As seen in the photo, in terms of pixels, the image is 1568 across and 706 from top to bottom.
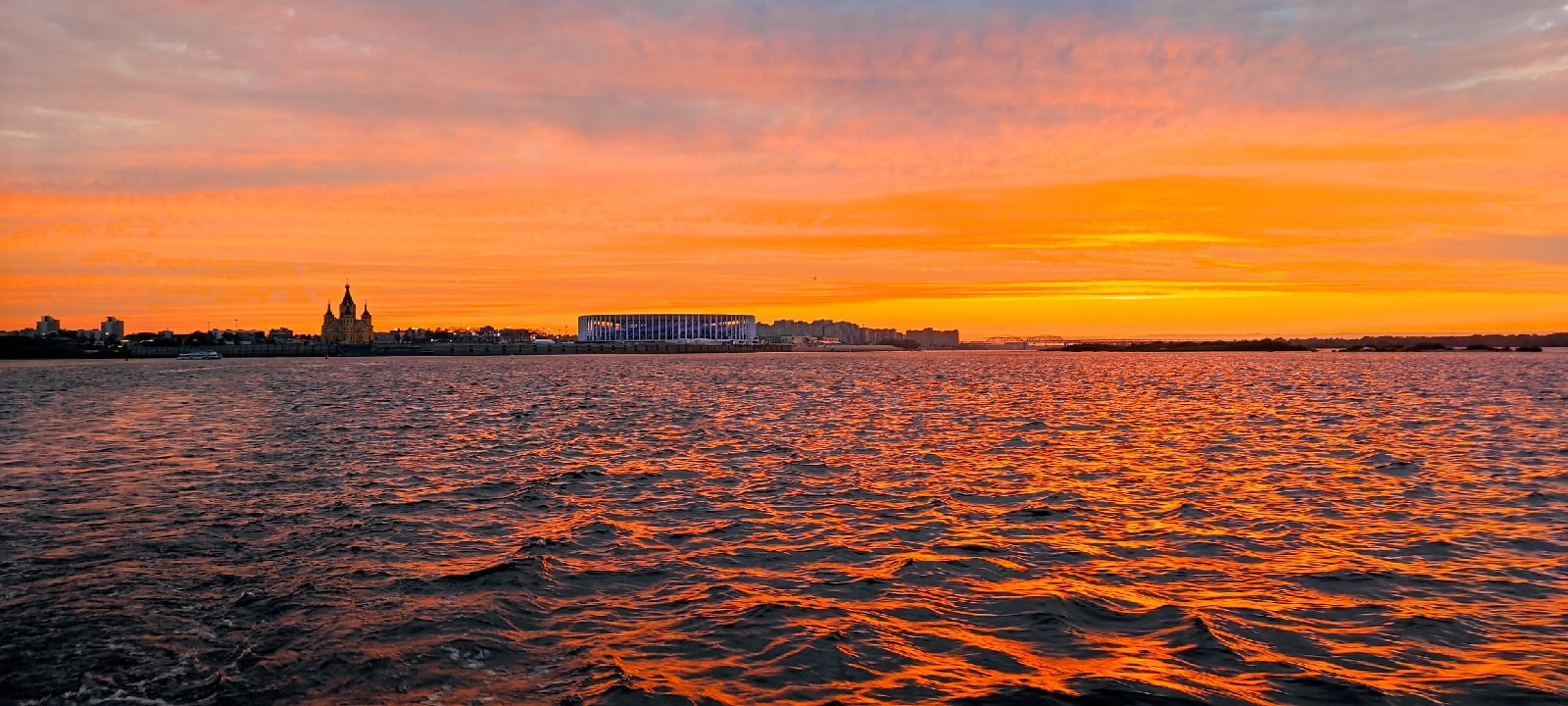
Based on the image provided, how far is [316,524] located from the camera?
963 inches

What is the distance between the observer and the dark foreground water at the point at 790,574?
13133mm

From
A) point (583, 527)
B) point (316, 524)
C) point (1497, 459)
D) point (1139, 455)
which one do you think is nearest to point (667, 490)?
point (583, 527)

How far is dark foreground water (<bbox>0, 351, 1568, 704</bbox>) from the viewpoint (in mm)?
13133

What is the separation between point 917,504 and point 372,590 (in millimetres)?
14865

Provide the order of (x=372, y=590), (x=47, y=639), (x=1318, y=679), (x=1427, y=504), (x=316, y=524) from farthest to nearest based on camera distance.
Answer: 1. (x=1427, y=504)
2. (x=316, y=524)
3. (x=372, y=590)
4. (x=47, y=639)
5. (x=1318, y=679)

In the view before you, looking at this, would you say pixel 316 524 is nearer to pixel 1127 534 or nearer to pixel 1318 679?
pixel 1127 534

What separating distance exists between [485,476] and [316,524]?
9526 mm

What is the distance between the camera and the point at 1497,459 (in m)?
36.5

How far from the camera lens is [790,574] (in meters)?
19.1

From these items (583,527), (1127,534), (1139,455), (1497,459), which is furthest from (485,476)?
(1497,459)

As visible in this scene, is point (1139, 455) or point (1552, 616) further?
point (1139, 455)

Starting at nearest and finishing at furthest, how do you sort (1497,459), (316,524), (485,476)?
(316,524) < (485,476) < (1497,459)

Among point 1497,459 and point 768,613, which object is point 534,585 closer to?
point 768,613

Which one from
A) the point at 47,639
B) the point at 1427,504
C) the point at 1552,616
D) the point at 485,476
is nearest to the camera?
the point at 47,639
